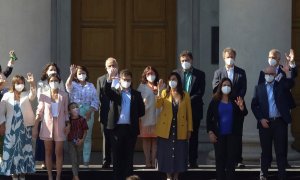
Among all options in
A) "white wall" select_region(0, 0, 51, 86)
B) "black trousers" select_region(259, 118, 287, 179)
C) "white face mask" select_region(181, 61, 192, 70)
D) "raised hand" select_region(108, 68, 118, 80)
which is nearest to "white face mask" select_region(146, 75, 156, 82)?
"white face mask" select_region(181, 61, 192, 70)

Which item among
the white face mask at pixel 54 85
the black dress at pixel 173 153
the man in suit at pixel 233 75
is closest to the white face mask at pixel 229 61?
the man in suit at pixel 233 75

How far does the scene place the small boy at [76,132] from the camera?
20812 millimetres

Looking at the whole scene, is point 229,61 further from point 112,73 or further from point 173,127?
point 112,73

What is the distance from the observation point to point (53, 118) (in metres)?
20.7

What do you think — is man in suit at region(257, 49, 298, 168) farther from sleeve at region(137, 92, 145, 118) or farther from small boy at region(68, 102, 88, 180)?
small boy at region(68, 102, 88, 180)

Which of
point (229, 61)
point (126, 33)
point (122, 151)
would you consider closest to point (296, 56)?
point (126, 33)

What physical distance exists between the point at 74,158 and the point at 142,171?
1.33m

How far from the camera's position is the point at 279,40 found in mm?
22375

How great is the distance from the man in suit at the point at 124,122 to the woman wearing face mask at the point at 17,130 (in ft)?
5.06

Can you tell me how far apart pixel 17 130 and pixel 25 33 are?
2935 mm

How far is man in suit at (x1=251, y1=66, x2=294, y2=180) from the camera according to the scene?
20.3 metres

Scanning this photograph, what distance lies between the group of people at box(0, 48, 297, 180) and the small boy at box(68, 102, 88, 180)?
0.06 feet

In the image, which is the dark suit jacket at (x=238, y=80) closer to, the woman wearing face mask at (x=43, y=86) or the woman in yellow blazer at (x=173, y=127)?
the woman in yellow blazer at (x=173, y=127)

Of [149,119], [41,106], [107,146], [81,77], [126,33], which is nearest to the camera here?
[41,106]
